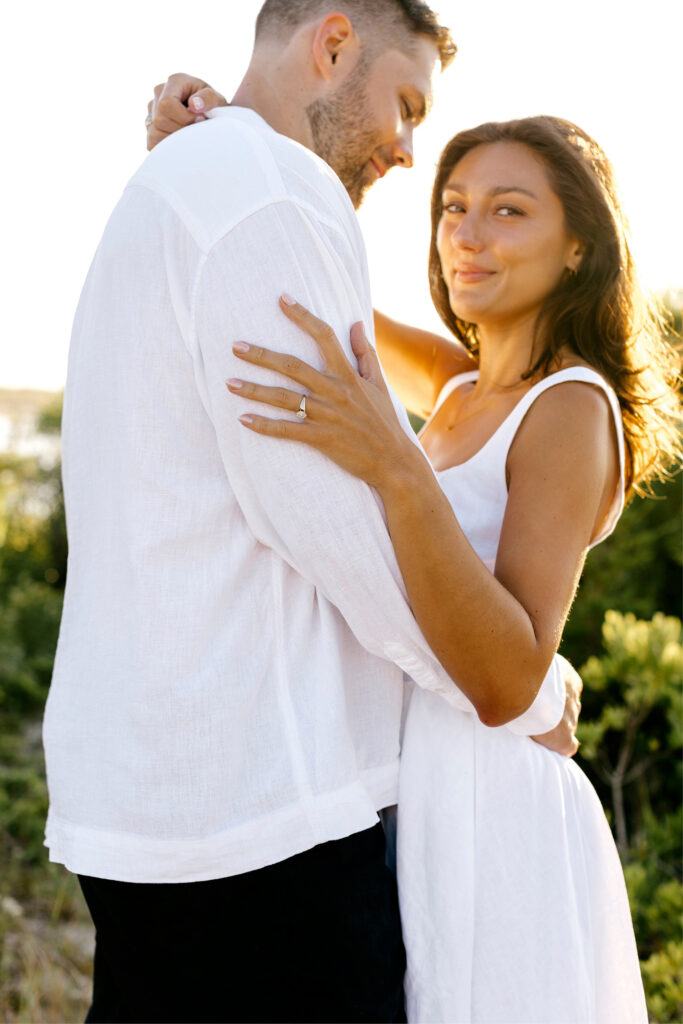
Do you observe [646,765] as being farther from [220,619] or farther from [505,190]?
[220,619]

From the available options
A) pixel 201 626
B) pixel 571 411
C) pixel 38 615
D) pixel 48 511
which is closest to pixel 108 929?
pixel 201 626

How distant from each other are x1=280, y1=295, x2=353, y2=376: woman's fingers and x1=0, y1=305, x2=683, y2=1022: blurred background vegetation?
2037mm

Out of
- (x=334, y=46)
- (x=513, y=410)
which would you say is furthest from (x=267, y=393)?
(x=334, y=46)

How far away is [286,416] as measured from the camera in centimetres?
132

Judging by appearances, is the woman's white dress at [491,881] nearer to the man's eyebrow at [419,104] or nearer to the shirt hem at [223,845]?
the shirt hem at [223,845]

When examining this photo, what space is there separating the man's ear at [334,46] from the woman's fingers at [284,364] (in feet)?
2.39

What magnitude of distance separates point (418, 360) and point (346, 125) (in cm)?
92

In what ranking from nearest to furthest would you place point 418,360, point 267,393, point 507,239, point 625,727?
1. point 267,393
2. point 507,239
3. point 418,360
4. point 625,727

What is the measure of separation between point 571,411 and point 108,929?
1165mm

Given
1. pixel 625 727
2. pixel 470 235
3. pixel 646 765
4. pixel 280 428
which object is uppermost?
pixel 470 235

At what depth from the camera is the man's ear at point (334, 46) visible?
1.75m

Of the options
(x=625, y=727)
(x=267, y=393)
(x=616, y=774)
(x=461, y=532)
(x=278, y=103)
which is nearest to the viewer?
(x=267, y=393)

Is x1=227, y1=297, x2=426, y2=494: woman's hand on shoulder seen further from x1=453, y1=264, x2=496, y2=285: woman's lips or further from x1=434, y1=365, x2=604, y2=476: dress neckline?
x1=453, y1=264, x2=496, y2=285: woman's lips

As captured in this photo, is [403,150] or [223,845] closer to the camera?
[223,845]
